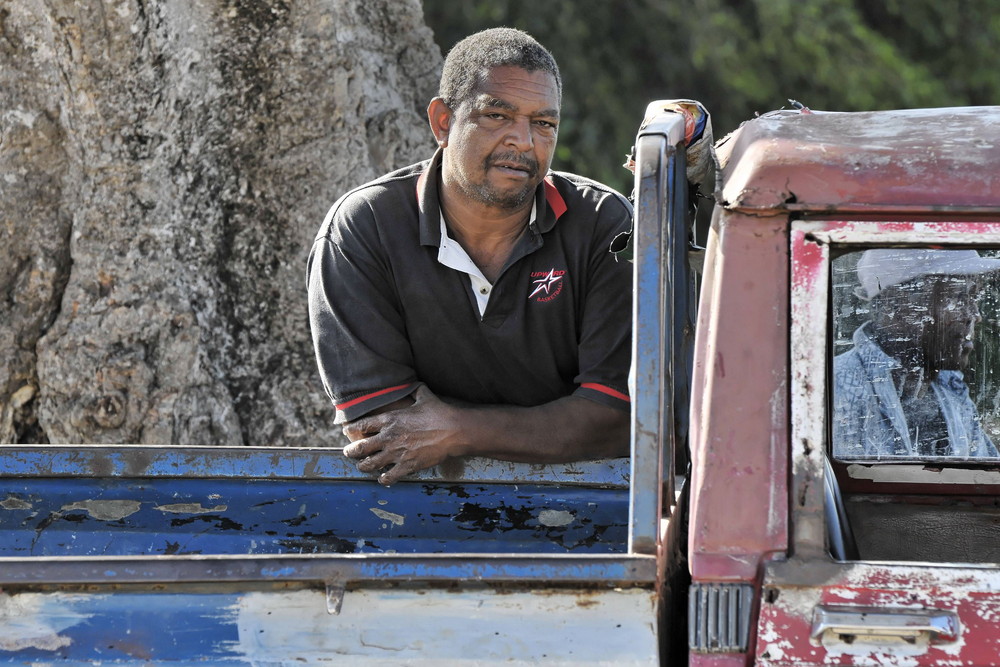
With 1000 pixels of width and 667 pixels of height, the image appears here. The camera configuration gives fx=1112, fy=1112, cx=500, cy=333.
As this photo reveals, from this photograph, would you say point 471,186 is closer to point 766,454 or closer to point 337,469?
point 337,469

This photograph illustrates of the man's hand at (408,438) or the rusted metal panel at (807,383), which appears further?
the man's hand at (408,438)

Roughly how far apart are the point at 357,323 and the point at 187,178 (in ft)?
5.83

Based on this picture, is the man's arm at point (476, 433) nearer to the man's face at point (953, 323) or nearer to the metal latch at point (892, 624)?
the man's face at point (953, 323)

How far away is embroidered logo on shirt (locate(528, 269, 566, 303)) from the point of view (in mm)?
2539

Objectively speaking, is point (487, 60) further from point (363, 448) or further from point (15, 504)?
point (15, 504)

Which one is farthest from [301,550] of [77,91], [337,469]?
[77,91]

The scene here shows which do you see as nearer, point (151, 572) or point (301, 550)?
point (151, 572)

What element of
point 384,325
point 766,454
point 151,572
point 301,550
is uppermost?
point 384,325

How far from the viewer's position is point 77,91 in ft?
13.1

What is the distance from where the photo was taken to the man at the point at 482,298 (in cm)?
242

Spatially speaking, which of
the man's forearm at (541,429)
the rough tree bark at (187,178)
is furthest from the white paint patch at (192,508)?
the rough tree bark at (187,178)

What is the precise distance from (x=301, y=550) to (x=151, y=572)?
37.6 inches

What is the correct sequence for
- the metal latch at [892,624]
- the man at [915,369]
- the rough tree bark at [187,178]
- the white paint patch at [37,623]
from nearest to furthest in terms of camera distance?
the metal latch at [892,624] → the white paint patch at [37,623] → the man at [915,369] → the rough tree bark at [187,178]

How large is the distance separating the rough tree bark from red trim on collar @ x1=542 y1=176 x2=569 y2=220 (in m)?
1.47
